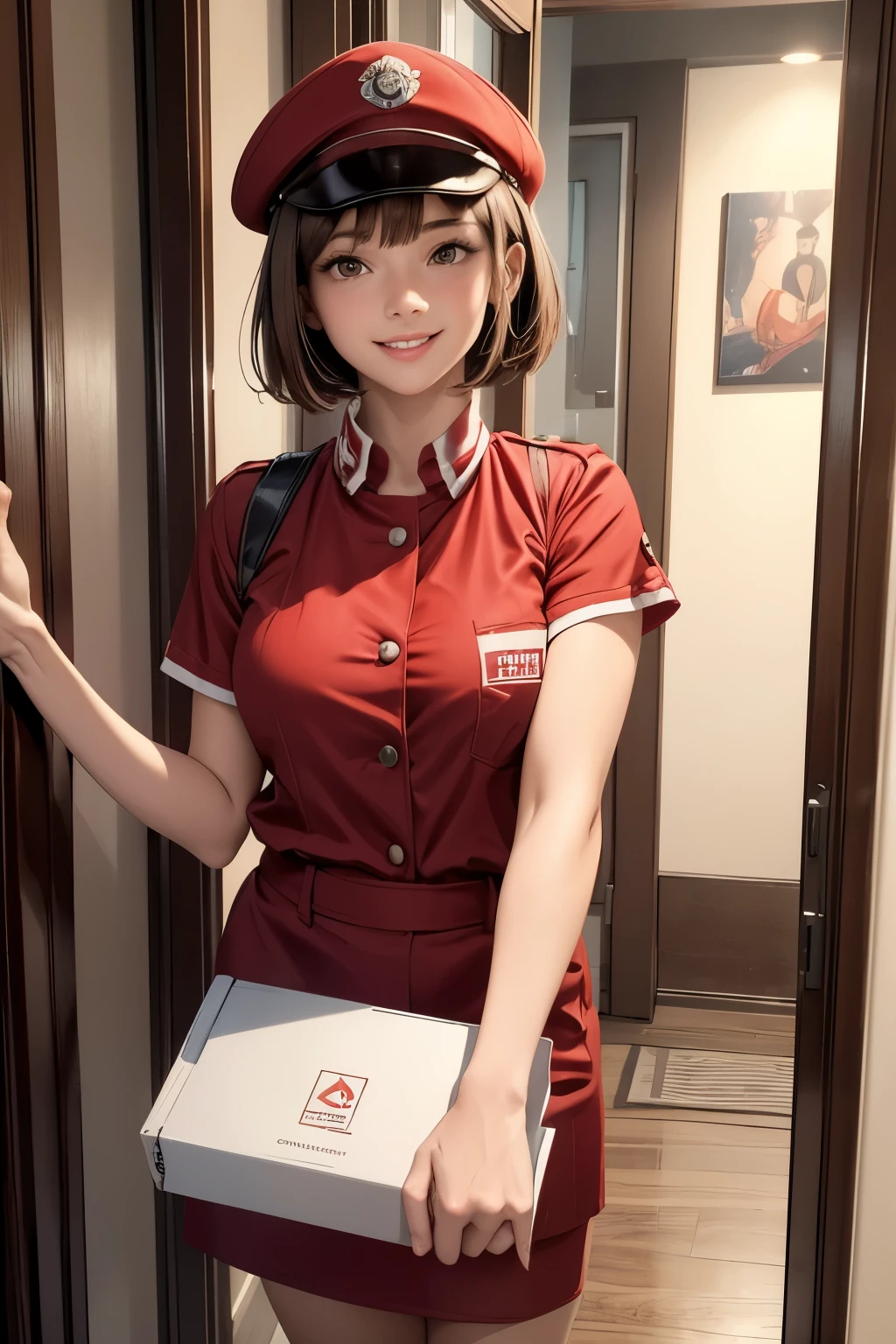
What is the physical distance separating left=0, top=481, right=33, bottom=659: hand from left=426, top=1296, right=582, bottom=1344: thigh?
786mm

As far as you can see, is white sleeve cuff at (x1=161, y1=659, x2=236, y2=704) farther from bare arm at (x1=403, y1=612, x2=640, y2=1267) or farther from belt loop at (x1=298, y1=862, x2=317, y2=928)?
bare arm at (x1=403, y1=612, x2=640, y2=1267)

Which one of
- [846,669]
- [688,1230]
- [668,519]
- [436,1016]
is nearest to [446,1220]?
[436,1016]

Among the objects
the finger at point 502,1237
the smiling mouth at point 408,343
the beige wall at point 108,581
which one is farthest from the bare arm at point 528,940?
the beige wall at point 108,581

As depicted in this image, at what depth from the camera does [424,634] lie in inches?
42.6

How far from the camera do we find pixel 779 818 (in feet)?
10.8

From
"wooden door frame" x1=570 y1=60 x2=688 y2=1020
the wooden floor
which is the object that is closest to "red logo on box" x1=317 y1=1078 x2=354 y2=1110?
the wooden floor

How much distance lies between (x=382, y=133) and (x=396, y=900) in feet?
2.32

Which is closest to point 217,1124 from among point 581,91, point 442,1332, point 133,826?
point 442,1332

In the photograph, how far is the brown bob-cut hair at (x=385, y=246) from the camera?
1044mm

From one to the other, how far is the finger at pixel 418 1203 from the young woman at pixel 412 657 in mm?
145

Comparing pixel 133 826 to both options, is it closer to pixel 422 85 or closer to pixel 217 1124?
pixel 217 1124

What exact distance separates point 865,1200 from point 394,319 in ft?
3.98

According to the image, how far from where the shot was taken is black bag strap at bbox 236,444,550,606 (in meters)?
1.18

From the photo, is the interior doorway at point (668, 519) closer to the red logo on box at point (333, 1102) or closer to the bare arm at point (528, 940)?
the bare arm at point (528, 940)
